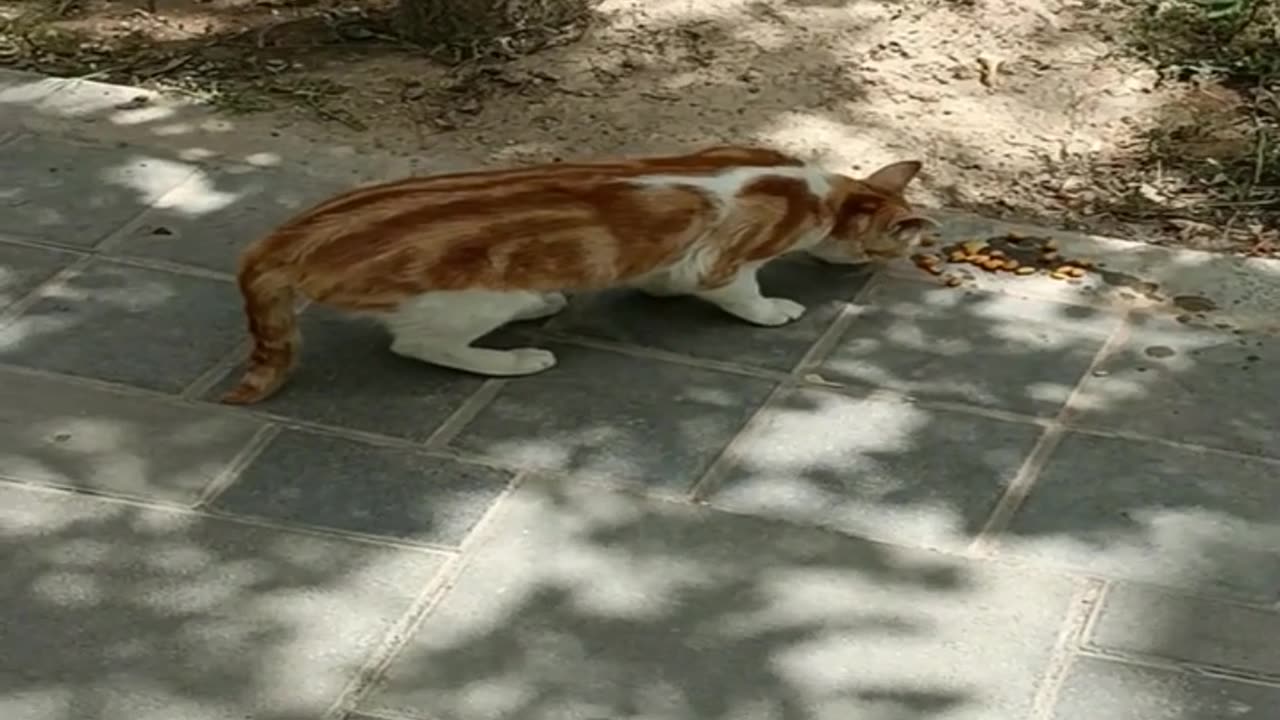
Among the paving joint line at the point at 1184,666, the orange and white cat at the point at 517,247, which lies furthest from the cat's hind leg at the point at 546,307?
the paving joint line at the point at 1184,666

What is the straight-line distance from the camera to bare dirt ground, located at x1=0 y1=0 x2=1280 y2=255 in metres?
6.04

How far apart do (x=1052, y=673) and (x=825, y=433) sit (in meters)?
0.93

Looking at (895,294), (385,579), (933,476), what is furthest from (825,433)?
(385,579)

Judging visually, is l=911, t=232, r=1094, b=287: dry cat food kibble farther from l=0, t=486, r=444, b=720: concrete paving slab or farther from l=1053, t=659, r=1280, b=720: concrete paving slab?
l=0, t=486, r=444, b=720: concrete paving slab

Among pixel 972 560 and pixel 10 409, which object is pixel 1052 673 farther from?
pixel 10 409

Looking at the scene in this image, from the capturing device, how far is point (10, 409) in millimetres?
4930

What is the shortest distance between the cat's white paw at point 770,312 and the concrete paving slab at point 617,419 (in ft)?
0.79

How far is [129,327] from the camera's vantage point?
5273 mm

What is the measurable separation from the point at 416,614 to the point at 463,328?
2.91ft

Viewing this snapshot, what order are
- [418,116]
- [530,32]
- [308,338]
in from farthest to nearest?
1. [530,32]
2. [418,116]
3. [308,338]

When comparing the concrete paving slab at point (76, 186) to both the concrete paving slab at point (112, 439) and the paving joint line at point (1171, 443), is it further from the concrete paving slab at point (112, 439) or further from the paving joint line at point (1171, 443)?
the paving joint line at point (1171, 443)

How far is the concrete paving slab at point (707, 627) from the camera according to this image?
4059mm

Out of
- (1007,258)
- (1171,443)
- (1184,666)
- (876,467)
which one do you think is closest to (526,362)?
(876,467)

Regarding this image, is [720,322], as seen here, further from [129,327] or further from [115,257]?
[115,257]
